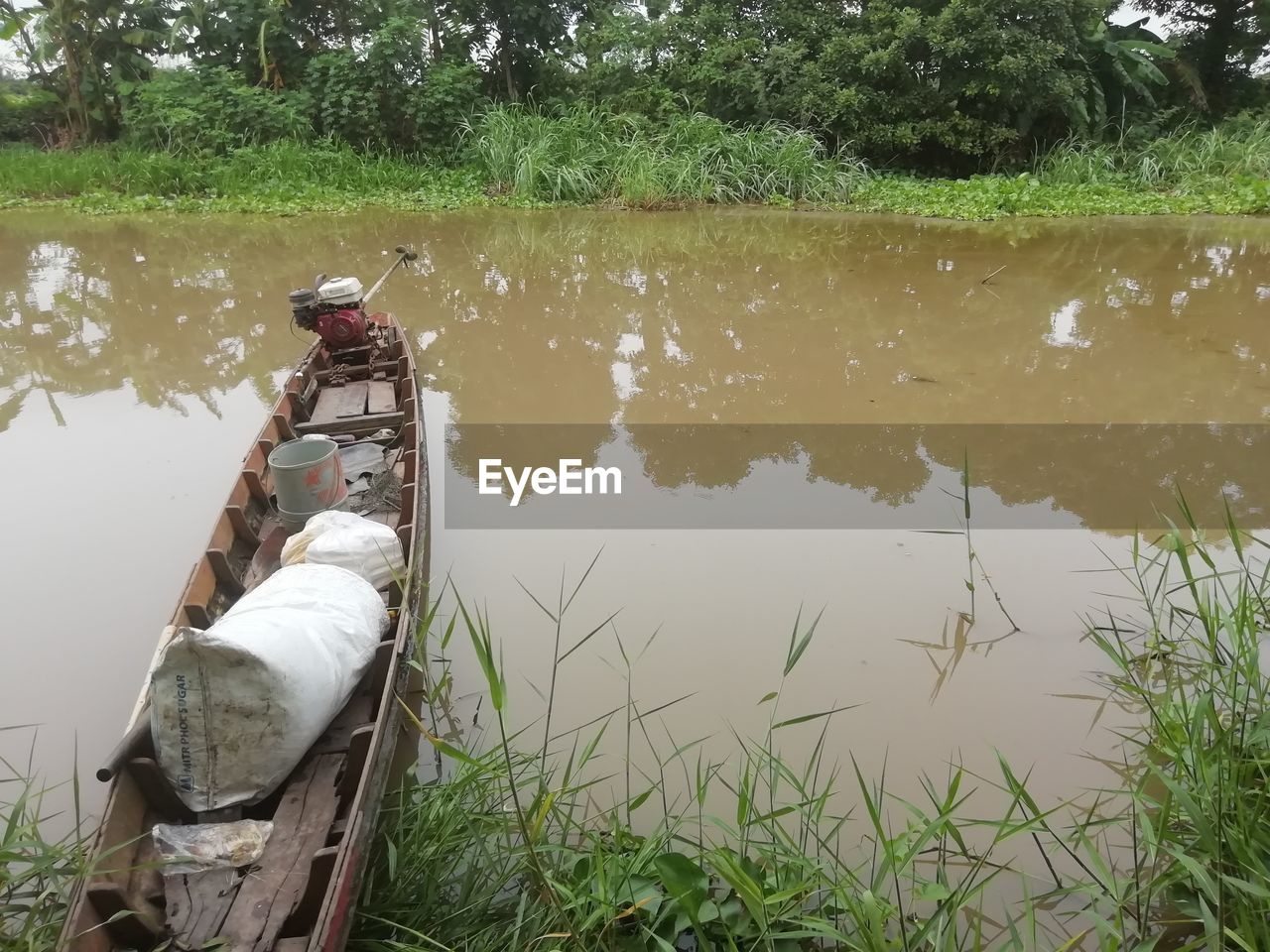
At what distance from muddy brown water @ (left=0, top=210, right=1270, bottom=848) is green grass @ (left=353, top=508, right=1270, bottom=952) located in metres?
0.15

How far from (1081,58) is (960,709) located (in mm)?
11156

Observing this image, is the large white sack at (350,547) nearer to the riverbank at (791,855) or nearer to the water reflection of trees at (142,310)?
the riverbank at (791,855)

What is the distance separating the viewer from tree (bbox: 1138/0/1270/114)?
12438 mm

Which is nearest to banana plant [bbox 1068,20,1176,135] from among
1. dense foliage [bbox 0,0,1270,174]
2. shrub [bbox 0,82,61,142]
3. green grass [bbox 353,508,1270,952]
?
dense foliage [bbox 0,0,1270,174]

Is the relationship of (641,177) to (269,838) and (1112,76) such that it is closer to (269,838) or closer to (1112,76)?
(1112,76)

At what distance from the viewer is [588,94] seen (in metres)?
12.4

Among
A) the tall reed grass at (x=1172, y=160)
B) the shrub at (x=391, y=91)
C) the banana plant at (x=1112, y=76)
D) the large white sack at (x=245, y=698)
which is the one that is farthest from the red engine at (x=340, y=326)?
the banana plant at (x=1112, y=76)

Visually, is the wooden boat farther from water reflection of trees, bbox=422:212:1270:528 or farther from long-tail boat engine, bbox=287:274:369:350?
long-tail boat engine, bbox=287:274:369:350

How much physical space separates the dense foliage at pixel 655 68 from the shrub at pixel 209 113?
0.03 meters

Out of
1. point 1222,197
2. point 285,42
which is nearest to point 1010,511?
point 1222,197

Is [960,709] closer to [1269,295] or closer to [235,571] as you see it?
[235,571]

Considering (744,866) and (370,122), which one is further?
(370,122)
